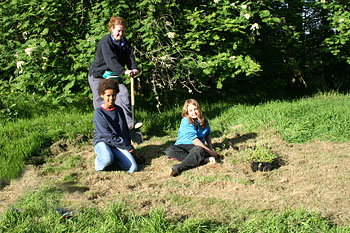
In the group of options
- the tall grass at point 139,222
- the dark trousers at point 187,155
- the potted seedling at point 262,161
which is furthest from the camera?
the dark trousers at point 187,155

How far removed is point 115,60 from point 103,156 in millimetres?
1385

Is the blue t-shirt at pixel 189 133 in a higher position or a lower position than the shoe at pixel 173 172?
higher

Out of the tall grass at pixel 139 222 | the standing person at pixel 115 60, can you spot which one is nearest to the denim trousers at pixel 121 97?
the standing person at pixel 115 60

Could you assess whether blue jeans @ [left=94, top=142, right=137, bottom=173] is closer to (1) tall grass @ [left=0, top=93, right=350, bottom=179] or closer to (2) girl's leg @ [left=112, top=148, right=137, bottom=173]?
(2) girl's leg @ [left=112, top=148, right=137, bottom=173]

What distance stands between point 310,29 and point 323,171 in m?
6.03

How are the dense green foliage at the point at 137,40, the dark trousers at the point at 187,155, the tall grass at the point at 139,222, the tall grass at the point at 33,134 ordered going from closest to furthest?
the tall grass at the point at 139,222, the dark trousers at the point at 187,155, the tall grass at the point at 33,134, the dense green foliage at the point at 137,40

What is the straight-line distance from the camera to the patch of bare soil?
11.8 ft

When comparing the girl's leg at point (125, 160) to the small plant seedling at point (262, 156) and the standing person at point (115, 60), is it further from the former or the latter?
the small plant seedling at point (262, 156)

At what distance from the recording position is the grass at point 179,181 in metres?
3.15

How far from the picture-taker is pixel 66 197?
3.87m

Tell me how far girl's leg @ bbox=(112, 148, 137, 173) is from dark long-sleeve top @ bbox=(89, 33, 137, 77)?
1100 millimetres

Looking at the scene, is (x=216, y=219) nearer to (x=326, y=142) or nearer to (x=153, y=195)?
(x=153, y=195)

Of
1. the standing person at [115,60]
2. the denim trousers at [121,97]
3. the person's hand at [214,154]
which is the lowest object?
the person's hand at [214,154]

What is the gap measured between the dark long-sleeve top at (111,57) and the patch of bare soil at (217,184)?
1.26 m
